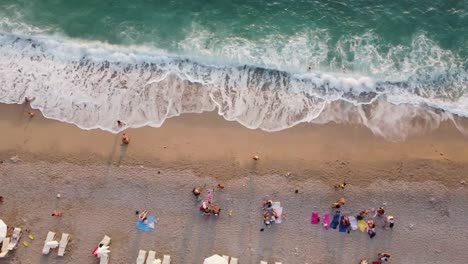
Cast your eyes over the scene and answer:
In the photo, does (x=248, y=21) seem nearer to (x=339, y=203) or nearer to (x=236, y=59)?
(x=236, y=59)

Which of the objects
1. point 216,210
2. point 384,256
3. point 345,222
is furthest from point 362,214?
point 216,210

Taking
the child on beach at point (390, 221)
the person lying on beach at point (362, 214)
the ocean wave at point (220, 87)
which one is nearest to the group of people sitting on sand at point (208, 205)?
the ocean wave at point (220, 87)

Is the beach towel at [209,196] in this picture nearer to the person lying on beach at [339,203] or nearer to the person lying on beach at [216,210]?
the person lying on beach at [216,210]

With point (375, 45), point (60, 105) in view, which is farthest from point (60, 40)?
point (375, 45)

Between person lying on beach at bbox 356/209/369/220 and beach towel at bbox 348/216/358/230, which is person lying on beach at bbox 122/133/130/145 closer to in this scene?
beach towel at bbox 348/216/358/230

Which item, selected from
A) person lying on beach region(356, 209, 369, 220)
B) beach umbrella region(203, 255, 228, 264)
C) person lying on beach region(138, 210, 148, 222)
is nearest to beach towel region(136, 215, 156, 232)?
person lying on beach region(138, 210, 148, 222)
